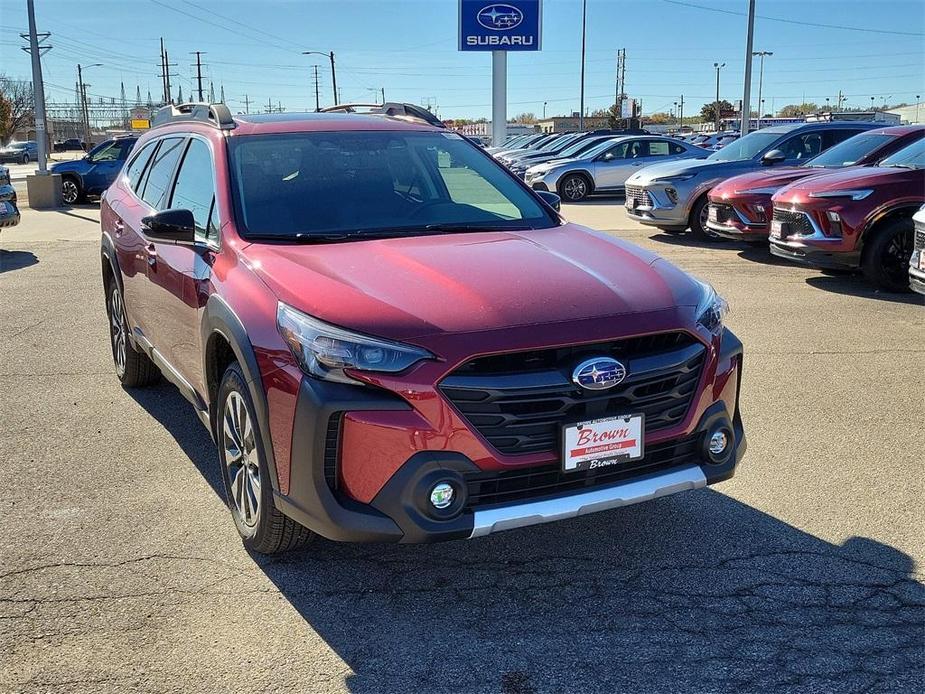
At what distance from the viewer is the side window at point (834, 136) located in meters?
13.4

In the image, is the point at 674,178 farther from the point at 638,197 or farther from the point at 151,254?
the point at 151,254

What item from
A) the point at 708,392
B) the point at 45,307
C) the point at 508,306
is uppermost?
the point at 508,306

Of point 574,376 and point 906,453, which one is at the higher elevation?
point 574,376

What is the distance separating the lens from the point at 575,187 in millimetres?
22625

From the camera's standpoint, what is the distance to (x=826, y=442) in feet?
16.1

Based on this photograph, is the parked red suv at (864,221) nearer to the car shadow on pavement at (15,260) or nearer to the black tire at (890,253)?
the black tire at (890,253)

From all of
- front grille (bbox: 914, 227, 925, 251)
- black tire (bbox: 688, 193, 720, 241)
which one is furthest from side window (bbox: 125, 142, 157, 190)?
black tire (bbox: 688, 193, 720, 241)

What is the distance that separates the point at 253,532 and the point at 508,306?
138 centimetres

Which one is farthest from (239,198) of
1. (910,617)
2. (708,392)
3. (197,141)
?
(910,617)

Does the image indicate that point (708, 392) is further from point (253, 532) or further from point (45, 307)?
point (45, 307)

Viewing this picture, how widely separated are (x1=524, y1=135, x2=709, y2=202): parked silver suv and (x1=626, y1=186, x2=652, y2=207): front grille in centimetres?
842

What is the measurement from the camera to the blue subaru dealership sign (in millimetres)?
33781

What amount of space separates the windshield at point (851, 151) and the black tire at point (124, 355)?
853 cm

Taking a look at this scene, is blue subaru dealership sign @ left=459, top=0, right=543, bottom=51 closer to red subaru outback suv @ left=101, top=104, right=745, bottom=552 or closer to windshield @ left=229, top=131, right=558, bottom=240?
windshield @ left=229, top=131, right=558, bottom=240
